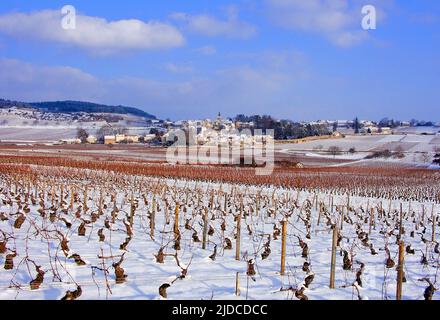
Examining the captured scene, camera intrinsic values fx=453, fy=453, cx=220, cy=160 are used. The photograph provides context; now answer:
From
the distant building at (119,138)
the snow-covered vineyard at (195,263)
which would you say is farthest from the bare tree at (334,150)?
the snow-covered vineyard at (195,263)

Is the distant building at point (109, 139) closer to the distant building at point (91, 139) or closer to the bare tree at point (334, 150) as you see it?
the distant building at point (91, 139)

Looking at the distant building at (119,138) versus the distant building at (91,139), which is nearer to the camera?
the distant building at (91,139)

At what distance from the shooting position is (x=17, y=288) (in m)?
5.05

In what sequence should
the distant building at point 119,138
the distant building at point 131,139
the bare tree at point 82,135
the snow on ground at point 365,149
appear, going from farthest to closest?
the distant building at point 119,138 < the distant building at point 131,139 < the bare tree at point 82,135 < the snow on ground at point 365,149

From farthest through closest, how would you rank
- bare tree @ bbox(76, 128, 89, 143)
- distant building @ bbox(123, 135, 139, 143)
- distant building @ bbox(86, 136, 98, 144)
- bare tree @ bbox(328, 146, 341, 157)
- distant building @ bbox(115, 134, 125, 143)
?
distant building @ bbox(115, 134, 125, 143)
distant building @ bbox(123, 135, 139, 143)
bare tree @ bbox(76, 128, 89, 143)
distant building @ bbox(86, 136, 98, 144)
bare tree @ bbox(328, 146, 341, 157)

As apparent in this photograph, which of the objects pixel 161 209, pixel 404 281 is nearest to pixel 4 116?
pixel 161 209

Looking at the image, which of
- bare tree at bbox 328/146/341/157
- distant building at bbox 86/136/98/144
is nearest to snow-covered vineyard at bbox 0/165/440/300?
bare tree at bbox 328/146/341/157

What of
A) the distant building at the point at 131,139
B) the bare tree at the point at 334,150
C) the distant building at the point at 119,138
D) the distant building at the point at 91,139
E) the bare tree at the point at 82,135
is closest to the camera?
the bare tree at the point at 334,150

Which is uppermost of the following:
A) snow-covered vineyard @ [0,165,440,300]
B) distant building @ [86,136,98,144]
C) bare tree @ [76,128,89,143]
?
bare tree @ [76,128,89,143]

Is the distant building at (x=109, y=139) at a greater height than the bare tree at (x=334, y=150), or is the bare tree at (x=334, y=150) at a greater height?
the distant building at (x=109, y=139)

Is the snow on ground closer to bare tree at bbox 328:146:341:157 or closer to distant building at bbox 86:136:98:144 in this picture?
bare tree at bbox 328:146:341:157

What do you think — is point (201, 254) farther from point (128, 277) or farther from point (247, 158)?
point (247, 158)

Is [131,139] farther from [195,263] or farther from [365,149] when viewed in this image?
[195,263]
